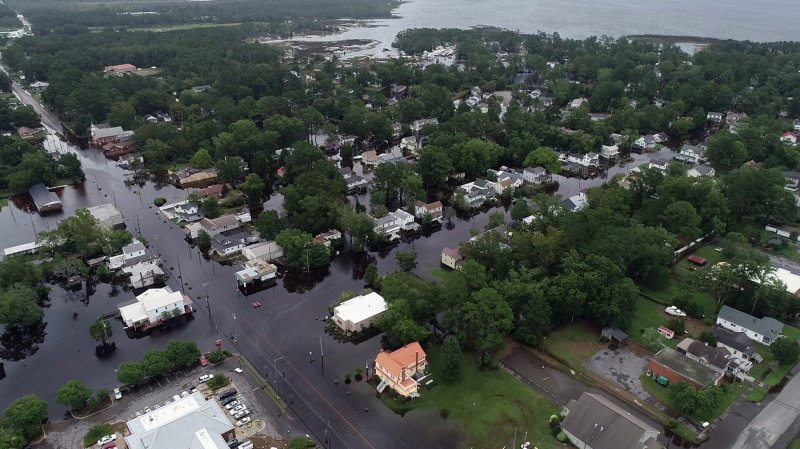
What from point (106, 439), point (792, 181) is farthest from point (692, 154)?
point (106, 439)

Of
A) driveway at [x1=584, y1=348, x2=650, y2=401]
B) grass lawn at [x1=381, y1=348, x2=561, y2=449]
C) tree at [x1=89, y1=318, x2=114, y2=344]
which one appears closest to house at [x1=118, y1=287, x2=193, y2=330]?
tree at [x1=89, y1=318, x2=114, y2=344]

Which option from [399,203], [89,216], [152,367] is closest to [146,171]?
[89,216]

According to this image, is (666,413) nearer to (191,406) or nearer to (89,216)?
(191,406)

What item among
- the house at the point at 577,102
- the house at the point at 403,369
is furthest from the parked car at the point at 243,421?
the house at the point at 577,102

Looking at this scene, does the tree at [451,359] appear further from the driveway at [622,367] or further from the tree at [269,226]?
the tree at [269,226]

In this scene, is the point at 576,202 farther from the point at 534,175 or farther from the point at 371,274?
the point at 371,274
